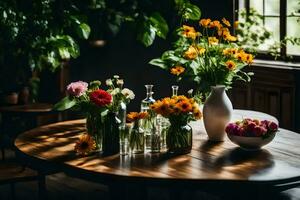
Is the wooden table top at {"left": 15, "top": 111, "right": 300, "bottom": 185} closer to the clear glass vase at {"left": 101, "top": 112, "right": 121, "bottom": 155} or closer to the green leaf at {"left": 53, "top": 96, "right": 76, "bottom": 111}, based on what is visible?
the clear glass vase at {"left": 101, "top": 112, "right": 121, "bottom": 155}

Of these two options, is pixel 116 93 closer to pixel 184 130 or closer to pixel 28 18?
pixel 184 130

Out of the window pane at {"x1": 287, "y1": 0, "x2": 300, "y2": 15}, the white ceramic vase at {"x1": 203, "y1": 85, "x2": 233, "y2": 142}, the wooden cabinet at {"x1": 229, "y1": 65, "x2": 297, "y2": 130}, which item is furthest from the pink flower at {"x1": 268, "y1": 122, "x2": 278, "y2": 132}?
the window pane at {"x1": 287, "y1": 0, "x2": 300, "y2": 15}

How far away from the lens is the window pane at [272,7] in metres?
5.18

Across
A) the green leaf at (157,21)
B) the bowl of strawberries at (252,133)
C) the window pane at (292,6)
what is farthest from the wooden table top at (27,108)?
the green leaf at (157,21)

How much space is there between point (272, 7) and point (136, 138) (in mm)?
2910

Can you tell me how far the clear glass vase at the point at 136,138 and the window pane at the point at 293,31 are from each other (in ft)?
8.87

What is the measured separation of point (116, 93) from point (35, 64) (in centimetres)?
79

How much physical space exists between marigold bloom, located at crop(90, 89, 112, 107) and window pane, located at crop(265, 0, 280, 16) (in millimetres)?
2866

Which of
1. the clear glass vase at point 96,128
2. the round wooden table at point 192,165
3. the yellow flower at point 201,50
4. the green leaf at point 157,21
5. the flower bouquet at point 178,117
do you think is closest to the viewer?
the green leaf at point 157,21

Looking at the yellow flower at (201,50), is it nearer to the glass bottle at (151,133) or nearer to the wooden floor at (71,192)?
the glass bottle at (151,133)

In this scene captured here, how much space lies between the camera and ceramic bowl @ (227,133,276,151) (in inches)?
106

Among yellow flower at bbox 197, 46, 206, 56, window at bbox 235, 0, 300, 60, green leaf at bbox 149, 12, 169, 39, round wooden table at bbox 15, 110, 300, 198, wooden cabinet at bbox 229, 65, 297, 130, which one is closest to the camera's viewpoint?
green leaf at bbox 149, 12, 169, 39

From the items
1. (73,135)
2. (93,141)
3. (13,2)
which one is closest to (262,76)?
(73,135)

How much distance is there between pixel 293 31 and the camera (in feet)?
16.5
